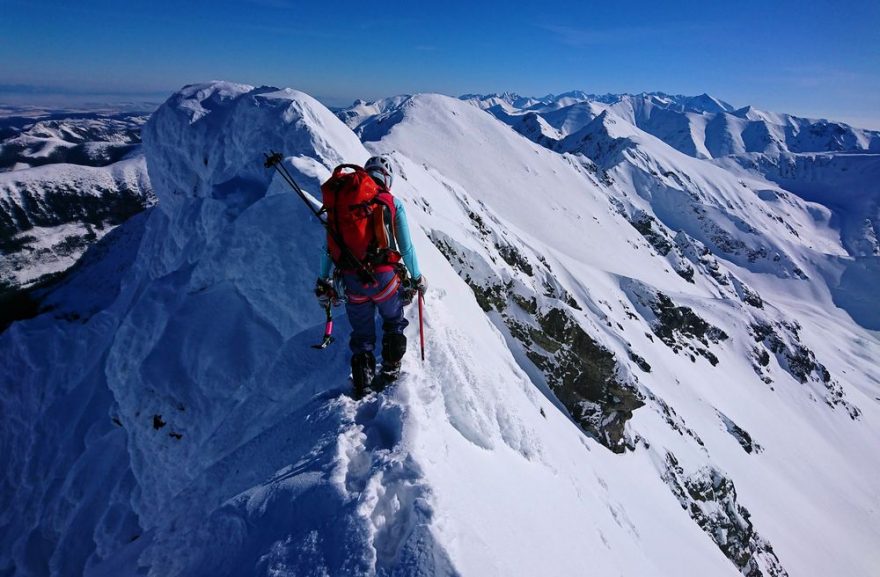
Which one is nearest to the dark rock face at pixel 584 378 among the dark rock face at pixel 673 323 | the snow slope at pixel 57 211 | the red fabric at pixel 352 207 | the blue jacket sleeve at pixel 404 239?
the blue jacket sleeve at pixel 404 239

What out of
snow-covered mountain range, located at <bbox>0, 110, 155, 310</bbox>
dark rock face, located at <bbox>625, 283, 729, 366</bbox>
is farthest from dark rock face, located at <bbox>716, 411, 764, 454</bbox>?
snow-covered mountain range, located at <bbox>0, 110, 155, 310</bbox>

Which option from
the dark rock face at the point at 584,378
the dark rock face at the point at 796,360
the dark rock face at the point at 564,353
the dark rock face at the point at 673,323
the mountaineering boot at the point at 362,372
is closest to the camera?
the mountaineering boot at the point at 362,372

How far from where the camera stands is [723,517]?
3147 cm

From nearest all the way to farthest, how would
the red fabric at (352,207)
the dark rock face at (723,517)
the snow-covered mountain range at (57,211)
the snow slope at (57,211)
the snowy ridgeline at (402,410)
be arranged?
the snowy ridgeline at (402,410)
the red fabric at (352,207)
the dark rock face at (723,517)
the snow-covered mountain range at (57,211)
the snow slope at (57,211)

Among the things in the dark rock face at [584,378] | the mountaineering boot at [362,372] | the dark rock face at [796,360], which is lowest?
the dark rock face at [796,360]

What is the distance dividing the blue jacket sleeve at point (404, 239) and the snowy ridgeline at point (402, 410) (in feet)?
5.91

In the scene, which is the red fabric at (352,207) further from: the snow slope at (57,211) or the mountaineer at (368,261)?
the snow slope at (57,211)

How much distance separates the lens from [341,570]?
4.02 metres

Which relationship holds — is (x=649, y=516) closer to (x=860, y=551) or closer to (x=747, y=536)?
(x=747, y=536)

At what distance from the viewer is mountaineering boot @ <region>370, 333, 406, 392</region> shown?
647 centimetres

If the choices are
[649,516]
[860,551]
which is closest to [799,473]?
[860,551]

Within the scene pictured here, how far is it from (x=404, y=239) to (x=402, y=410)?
97.6 inches

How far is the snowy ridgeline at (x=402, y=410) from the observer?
5051 millimetres

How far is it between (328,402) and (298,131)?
703 inches
